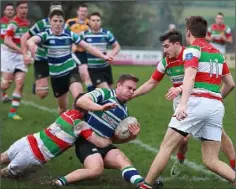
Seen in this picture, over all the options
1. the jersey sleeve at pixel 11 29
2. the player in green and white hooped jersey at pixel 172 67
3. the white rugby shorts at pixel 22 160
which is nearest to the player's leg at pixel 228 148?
the player in green and white hooped jersey at pixel 172 67

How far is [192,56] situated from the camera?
21.5ft

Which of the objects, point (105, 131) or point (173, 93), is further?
point (105, 131)

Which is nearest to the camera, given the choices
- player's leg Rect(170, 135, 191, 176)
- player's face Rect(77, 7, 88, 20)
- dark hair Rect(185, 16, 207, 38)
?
dark hair Rect(185, 16, 207, 38)

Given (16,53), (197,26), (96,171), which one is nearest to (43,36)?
(16,53)

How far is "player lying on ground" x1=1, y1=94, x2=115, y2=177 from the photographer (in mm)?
7309

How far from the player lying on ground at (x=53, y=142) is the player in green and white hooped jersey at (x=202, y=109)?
94 centimetres

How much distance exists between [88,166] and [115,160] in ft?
1.11

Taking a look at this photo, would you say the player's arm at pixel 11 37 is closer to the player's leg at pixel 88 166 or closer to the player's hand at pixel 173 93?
the player's leg at pixel 88 166

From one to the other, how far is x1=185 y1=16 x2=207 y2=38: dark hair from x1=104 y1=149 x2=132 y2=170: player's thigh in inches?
64.3

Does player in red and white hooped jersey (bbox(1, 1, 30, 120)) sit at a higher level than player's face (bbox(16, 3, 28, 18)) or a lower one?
lower

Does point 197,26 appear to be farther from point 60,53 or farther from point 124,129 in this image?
point 60,53

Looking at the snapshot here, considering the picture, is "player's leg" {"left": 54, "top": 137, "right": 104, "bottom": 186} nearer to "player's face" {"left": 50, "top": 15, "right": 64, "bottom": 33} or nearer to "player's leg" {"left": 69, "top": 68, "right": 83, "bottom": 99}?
"player's leg" {"left": 69, "top": 68, "right": 83, "bottom": 99}

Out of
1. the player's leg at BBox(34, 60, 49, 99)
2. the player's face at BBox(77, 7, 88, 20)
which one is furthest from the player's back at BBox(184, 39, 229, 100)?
the player's face at BBox(77, 7, 88, 20)

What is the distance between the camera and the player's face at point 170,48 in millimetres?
7535
